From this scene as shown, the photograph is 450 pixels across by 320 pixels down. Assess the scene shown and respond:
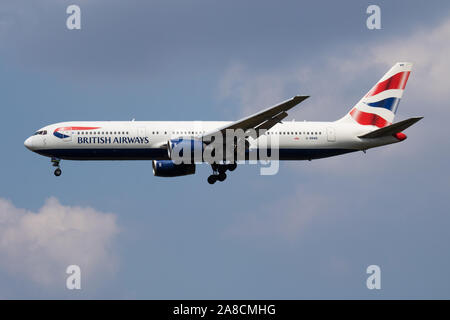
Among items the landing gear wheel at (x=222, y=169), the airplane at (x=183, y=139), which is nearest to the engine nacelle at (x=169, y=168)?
the airplane at (x=183, y=139)

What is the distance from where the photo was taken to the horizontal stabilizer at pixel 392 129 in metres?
57.7

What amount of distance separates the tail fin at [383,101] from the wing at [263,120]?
382 inches

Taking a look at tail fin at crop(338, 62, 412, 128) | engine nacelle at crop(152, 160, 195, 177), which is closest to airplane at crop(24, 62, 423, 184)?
engine nacelle at crop(152, 160, 195, 177)

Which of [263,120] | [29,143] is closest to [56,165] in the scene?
[29,143]

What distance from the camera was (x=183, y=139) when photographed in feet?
186

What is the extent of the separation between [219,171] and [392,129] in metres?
12.3

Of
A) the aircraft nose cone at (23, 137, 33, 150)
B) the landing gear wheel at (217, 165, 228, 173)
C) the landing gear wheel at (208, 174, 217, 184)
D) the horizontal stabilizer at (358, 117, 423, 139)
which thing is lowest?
the landing gear wheel at (208, 174, 217, 184)

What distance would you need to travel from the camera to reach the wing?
171 feet

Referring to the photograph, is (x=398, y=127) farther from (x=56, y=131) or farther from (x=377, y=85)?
(x=56, y=131)

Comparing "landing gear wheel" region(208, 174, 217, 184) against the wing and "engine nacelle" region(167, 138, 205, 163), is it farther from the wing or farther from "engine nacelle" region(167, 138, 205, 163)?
the wing

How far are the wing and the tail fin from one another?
31.8 feet

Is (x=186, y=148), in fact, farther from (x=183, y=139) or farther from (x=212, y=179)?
(x=212, y=179)

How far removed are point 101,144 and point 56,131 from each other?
11.1ft

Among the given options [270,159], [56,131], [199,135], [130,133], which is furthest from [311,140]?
[56,131]
